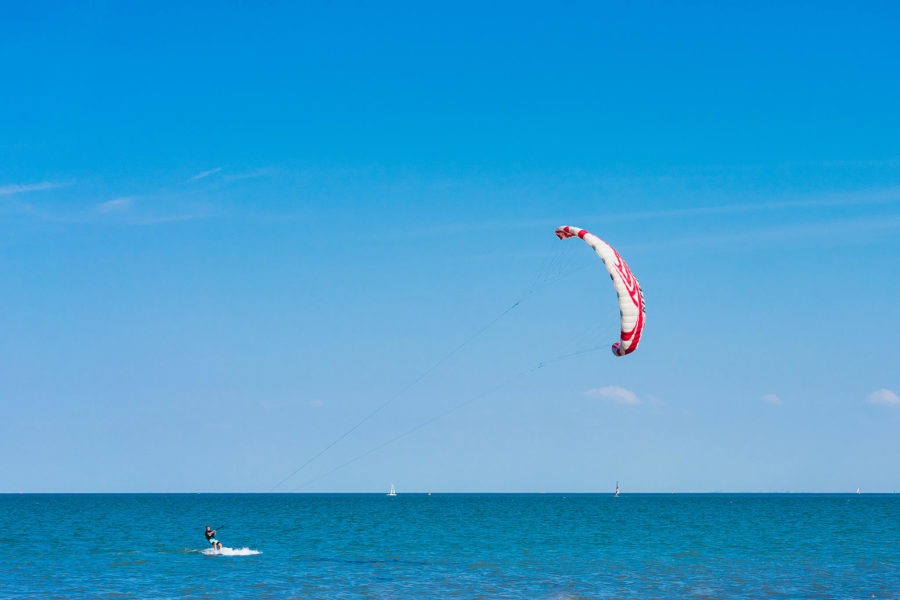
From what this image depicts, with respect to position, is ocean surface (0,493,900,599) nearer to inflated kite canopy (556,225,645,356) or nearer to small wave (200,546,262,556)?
Answer: small wave (200,546,262,556)

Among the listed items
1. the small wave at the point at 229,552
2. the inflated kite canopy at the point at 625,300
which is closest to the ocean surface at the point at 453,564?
the small wave at the point at 229,552

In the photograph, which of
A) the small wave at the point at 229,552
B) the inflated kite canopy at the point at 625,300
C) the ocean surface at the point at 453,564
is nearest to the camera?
the inflated kite canopy at the point at 625,300

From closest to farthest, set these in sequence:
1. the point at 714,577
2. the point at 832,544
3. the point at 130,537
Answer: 1. the point at 714,577
2. the point at 832,544
3. the point at 130,537

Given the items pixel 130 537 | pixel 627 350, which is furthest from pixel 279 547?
pixel 627 350

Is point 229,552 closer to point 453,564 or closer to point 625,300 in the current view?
point 453,564

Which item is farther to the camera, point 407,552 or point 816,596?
point 407,552

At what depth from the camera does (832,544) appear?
57531 mm

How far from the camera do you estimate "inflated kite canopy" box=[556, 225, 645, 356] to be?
3036cm

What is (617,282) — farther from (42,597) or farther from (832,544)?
(832,544)

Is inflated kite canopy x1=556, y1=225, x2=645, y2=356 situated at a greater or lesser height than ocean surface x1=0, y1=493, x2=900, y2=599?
greater

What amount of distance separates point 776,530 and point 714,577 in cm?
3980

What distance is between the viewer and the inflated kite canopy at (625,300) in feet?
99.6

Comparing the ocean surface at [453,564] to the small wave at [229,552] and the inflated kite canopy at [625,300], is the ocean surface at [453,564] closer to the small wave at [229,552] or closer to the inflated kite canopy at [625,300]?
the small wave at [229,552]

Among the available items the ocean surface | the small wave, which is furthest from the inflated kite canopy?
the small wave
